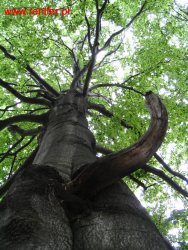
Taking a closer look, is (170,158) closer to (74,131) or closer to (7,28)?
(74,131)

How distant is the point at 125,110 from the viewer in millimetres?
6082

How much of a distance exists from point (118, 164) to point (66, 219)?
0.52 meters

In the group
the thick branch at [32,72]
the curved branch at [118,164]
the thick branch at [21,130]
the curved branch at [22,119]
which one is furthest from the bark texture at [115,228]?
the thick branch at [32,72]

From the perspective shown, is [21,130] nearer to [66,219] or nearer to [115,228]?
[66,219]

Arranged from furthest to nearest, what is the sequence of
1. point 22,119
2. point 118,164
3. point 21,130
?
1. point 21,130
2. point 22,119
3. point 118,164

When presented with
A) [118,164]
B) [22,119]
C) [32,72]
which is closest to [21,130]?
[22,119]

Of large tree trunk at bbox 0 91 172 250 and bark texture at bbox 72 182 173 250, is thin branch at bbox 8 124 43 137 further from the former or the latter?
bark texture at bbox 72 182 173 250

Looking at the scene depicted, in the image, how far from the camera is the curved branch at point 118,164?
6.44 feet

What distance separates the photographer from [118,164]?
1.97 metres

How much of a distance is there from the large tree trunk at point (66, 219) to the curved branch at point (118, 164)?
0.32 feet

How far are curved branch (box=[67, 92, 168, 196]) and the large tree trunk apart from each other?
0.10 metres

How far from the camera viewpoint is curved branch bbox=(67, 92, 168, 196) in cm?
196

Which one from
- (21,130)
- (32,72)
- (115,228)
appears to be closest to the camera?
(115,228)

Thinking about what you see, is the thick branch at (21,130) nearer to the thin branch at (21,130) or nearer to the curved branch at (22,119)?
the thin branch at (21,130)
